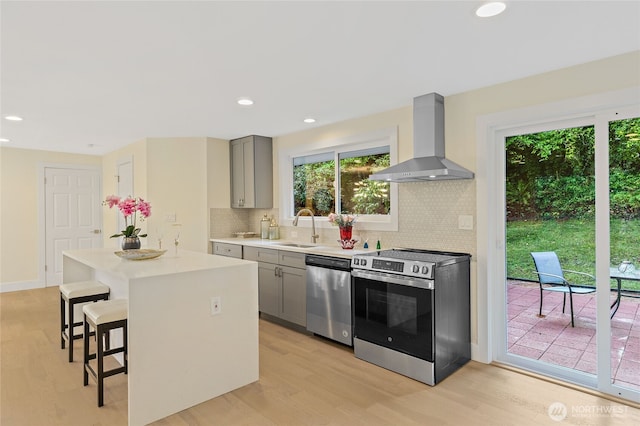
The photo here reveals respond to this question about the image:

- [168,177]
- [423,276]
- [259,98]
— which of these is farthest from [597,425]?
[168,177]

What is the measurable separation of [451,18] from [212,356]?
2.61m

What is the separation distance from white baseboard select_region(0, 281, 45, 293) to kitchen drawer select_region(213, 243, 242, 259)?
338cm

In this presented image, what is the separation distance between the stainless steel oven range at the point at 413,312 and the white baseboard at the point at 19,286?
5740mm

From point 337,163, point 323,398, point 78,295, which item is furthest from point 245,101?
point 323,398

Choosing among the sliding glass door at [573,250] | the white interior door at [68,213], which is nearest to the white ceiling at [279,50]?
the sliding glass door at [573,250]

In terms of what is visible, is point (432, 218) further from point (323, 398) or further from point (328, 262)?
point (323, 398)

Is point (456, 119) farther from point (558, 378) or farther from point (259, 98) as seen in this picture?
point (558, 378)

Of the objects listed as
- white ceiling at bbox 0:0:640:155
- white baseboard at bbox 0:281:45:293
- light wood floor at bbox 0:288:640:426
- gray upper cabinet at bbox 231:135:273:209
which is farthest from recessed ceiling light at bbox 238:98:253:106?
white baseboard at bbox 0:281:45:293

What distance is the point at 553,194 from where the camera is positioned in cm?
293

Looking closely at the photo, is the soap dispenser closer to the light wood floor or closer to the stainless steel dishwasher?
the stainless steel dishwasher

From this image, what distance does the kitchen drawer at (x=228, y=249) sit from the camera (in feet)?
15.5

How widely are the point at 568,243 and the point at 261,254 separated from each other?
304 centimetres

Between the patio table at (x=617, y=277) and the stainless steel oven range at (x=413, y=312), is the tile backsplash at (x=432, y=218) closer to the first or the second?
the stainless steel oven range at (x=413, y=312)

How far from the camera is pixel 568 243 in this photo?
2.85 metres
